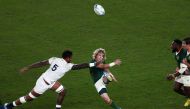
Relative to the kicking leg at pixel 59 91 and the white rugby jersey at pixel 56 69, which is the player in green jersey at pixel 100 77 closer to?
the white rugby jersey at pixel 56 69

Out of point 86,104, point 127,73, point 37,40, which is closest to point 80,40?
point 37,40

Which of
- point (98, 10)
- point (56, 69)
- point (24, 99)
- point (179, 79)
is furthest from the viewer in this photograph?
point (98, 10)

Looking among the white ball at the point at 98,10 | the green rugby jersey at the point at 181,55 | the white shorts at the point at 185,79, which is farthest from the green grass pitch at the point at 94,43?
the green rugby jersey at the point at 181,55

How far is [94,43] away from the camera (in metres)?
28.2

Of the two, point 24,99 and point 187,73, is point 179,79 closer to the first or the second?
point 187,73

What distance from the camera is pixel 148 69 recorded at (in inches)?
981

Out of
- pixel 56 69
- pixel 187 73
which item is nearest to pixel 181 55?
pixel 187 73

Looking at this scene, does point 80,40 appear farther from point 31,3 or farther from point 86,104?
point 86,104

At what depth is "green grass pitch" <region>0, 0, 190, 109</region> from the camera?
71.5 ft

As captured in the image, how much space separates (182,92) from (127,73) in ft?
15.2

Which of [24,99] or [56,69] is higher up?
[56,69]

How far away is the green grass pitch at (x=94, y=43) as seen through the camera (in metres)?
21.8

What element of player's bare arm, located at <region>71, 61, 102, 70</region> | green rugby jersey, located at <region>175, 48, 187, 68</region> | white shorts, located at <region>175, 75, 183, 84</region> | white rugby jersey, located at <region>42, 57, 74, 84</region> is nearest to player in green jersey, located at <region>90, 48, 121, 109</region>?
Answer: player's bare arm, located at <region>71, 61, 102, 70</region>

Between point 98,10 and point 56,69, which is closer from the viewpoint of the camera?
point 56,69
